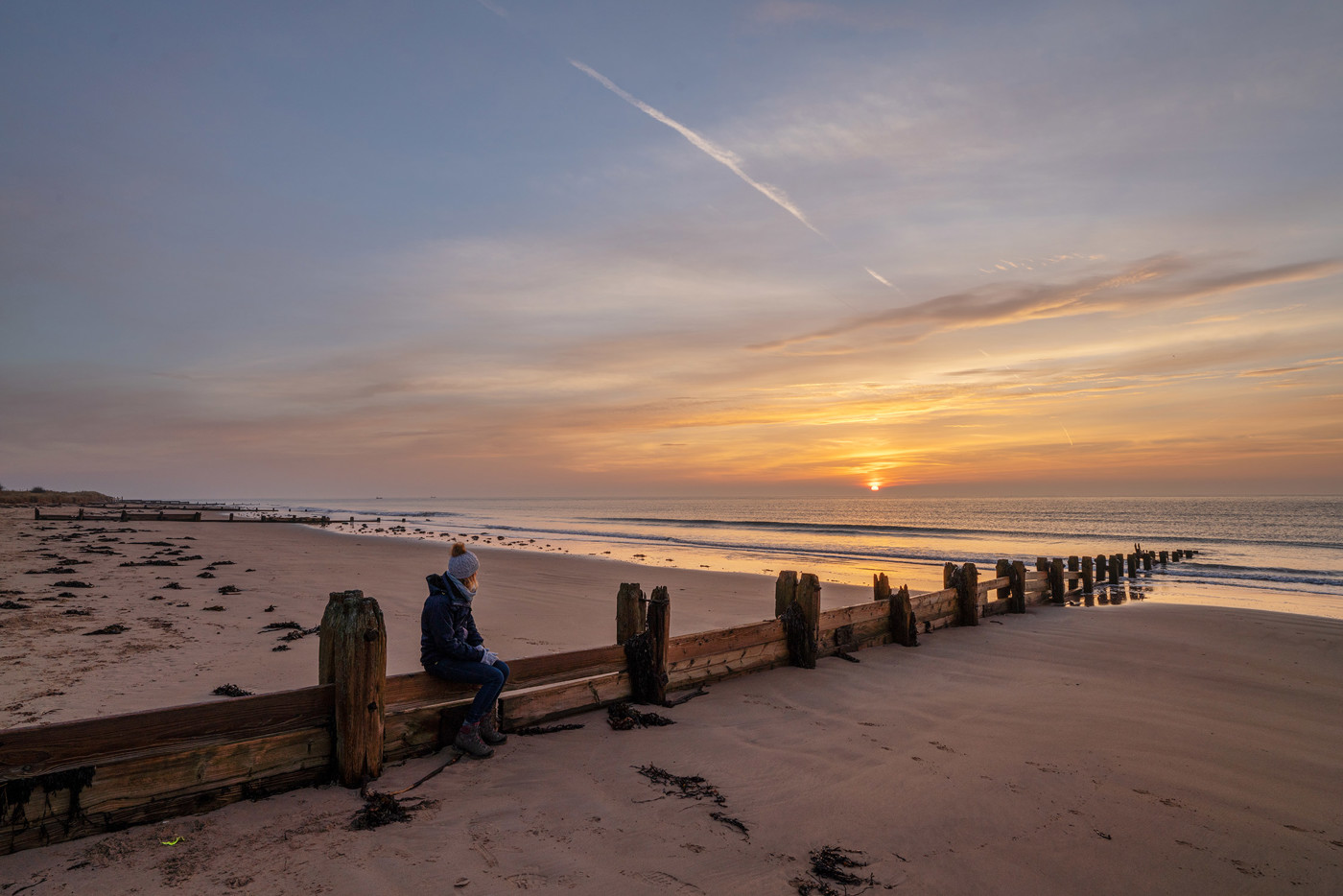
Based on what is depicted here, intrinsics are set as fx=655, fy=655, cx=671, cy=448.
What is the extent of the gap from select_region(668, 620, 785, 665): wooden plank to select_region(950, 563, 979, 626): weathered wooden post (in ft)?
16.8

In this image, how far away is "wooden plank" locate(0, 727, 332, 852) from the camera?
373 cm

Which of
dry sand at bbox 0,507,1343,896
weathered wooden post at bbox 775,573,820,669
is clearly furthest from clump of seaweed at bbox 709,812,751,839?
weathered wooden post at bbox 775,573,820,669

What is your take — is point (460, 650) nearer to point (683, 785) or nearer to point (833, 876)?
point (683, 785)

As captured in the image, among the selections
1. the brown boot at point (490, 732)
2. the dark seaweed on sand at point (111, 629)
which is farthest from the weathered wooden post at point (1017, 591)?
the dark seaweed on sand at point (111, 629)

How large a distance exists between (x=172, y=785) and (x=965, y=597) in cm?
1170

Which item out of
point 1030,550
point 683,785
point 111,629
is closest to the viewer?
point 683,785

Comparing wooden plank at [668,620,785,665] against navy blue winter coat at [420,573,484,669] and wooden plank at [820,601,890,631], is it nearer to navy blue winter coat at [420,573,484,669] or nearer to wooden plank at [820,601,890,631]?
wooden plank at [820,601,890,631]

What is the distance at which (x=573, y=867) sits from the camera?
3959 millimetres

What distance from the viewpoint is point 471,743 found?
539 cm

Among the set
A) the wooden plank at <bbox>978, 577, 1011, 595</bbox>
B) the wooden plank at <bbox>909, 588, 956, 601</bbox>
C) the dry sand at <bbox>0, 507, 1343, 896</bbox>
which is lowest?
the dry sand at <bbox>0, 507, 1343, 896</bbox>

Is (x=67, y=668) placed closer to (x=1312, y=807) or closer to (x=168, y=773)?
(x=168, y=773)

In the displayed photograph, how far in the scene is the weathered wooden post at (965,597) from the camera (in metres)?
12.0

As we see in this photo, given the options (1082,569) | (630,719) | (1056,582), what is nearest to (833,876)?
(630,719)

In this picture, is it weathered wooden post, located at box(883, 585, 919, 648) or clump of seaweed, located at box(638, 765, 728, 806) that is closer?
clump of seaweed, located at box(638, 765, 728, 806)
